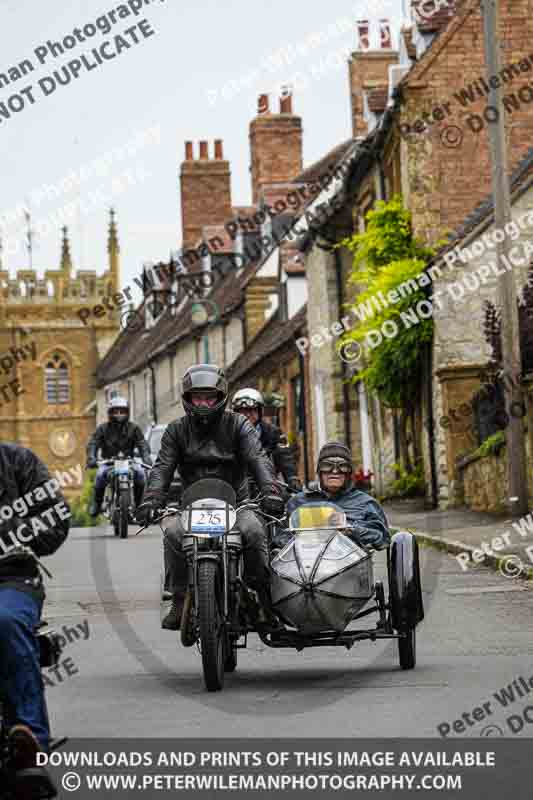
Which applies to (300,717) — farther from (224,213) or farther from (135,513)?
(224,213)

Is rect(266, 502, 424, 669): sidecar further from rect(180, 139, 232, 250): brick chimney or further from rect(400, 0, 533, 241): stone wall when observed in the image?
rect(180, 139, 232, 250): brick chimney

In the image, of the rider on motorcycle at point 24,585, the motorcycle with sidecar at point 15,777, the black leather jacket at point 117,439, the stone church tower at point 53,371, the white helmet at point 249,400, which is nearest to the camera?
the motorcycle with sidecar at point 15,777

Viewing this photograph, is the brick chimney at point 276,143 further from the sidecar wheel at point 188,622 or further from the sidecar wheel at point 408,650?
the sidecar wheel at point 188,622

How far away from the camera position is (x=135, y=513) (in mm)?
9711

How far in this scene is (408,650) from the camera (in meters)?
9.88

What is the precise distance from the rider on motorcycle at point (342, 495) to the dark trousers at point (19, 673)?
171 inches

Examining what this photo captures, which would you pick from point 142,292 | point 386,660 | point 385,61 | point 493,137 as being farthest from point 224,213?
point 386,660

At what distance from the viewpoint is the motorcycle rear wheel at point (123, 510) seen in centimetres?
2381

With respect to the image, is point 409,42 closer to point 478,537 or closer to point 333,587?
point 478,537

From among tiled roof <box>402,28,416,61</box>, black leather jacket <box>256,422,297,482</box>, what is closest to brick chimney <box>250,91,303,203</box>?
tiled roof <box>402,28,416,61</box>

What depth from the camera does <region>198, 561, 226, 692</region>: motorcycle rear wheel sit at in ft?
29.1

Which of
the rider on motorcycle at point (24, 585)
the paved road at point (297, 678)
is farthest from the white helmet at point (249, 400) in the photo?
the rider on motorcycle at point (24, 585)

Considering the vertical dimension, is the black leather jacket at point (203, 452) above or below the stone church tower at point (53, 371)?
below

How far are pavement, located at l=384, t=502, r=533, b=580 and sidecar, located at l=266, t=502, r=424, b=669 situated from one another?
5.40 meters
